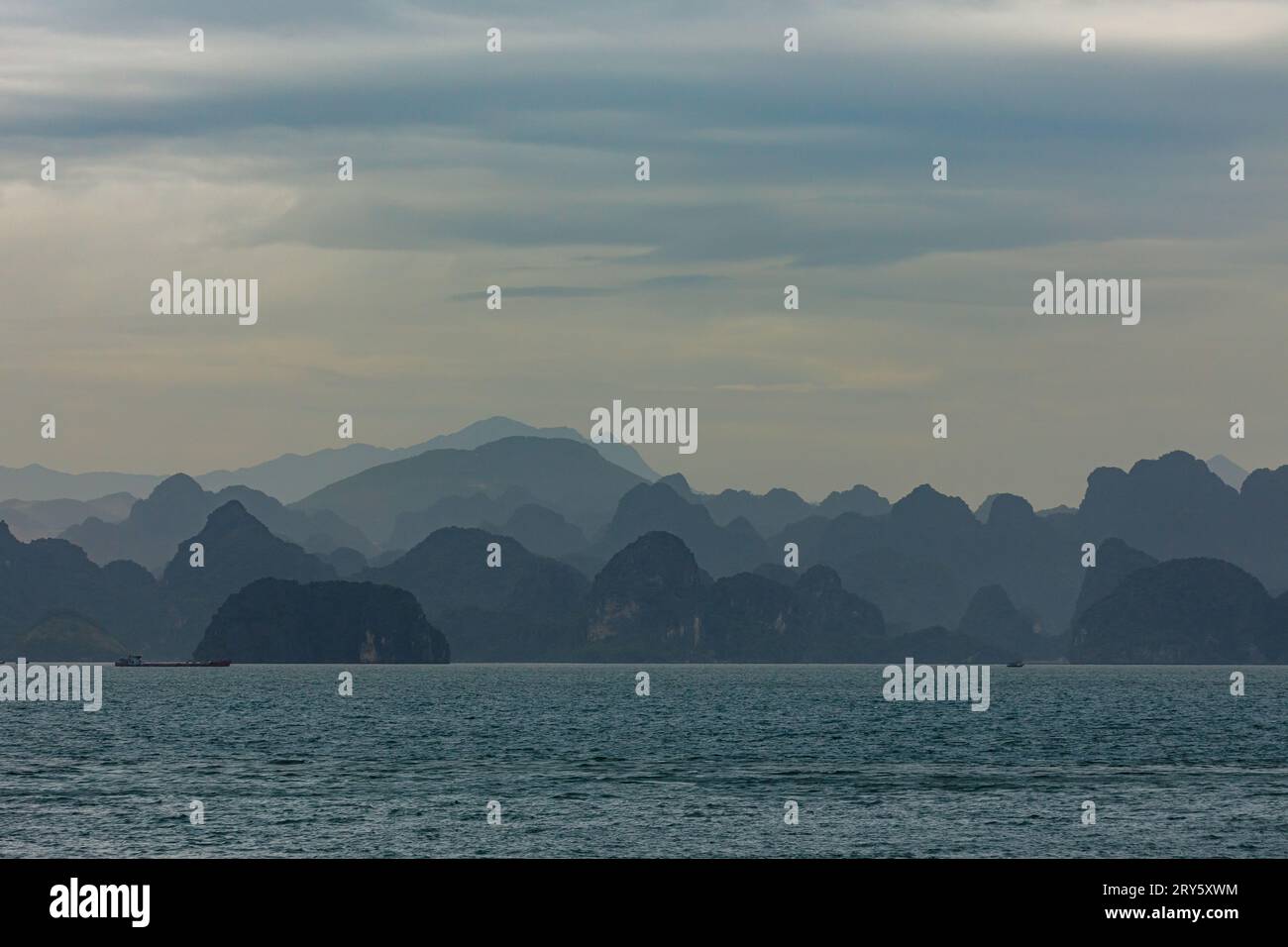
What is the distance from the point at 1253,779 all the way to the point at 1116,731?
2647 inches

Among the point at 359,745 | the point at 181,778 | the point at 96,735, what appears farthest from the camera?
the point at 96,735

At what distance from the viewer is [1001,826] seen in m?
86.4

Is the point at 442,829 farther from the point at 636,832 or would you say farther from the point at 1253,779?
the point at 1253,779

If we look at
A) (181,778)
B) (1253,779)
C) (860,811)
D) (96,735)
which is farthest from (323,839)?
(96,735)
